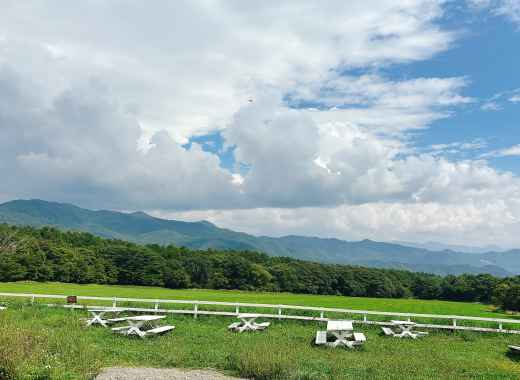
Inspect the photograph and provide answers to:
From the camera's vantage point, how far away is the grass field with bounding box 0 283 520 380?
1197cm

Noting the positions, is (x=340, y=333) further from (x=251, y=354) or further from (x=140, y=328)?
(x=140, y=328)

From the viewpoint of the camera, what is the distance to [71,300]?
2488cm

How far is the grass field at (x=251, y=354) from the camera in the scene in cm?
1197

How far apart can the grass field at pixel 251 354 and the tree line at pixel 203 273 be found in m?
63.8

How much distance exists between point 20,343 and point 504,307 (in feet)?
213

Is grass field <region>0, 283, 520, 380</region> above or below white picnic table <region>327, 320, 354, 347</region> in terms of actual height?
below

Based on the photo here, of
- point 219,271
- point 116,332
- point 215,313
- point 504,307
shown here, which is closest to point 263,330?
point 215,313

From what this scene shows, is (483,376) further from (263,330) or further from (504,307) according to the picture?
(504,307)

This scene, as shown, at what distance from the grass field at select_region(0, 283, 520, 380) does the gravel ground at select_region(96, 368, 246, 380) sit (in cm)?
43

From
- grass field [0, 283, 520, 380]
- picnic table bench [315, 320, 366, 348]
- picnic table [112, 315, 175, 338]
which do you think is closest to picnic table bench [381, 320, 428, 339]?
grass field [0, 283, 520, 380]

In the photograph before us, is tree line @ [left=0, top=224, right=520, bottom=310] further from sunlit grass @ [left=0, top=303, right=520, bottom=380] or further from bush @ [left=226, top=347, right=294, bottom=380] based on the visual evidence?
bush @ [left=226, top=347, right=294, bottom=380]

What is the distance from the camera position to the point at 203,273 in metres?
92.5

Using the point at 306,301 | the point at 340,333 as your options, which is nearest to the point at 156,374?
the point at 340,333

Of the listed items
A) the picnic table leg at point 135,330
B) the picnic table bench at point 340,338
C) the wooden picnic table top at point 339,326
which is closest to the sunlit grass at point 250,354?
the picnic table leg at point 135,330
